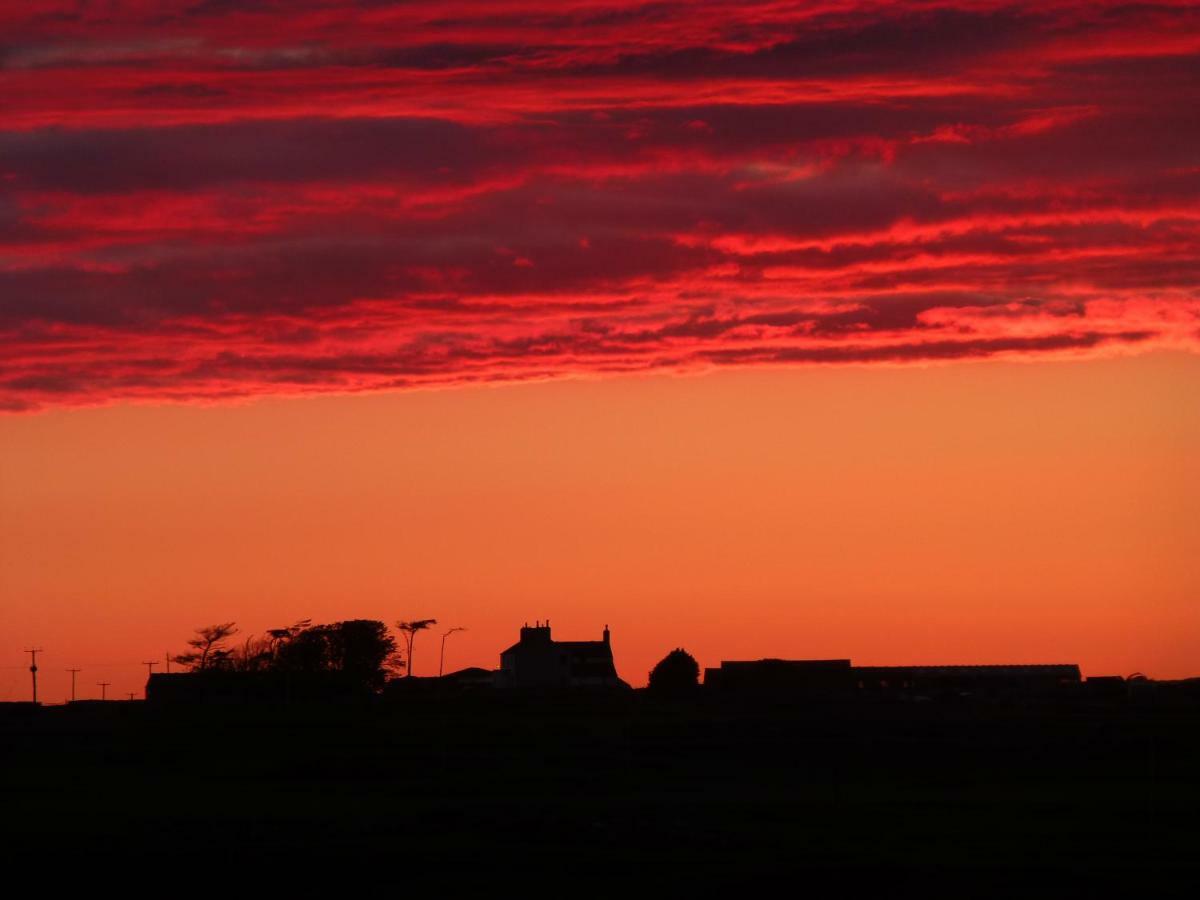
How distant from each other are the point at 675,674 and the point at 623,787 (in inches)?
4200

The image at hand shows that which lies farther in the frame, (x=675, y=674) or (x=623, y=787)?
(x=675, y=674)

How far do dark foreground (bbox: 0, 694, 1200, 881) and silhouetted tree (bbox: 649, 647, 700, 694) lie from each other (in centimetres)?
3669

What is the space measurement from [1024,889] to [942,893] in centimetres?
249

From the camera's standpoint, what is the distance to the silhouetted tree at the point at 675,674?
189 m

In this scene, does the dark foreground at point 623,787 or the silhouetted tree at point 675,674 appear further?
the silhouetted tree at point 675,674

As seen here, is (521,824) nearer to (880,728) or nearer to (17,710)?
(880,728)

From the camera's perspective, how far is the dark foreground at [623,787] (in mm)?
59094

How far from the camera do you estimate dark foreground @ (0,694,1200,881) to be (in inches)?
2327

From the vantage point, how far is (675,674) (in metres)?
190

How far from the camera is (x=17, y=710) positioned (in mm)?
180250

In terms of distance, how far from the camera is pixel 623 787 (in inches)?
3310

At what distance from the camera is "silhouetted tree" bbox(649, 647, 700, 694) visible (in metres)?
189

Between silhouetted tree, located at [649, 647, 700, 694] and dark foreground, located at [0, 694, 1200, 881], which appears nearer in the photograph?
dark foreground, located at [0, 694, 1200, 881]

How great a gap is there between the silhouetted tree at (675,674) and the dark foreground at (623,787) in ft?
120
